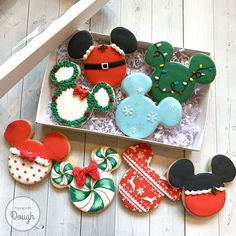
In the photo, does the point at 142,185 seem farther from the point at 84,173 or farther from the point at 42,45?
the point at 42,45

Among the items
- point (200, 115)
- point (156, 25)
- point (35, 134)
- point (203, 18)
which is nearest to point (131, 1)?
point (156, 25)

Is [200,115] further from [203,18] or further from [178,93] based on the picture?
[203,18]

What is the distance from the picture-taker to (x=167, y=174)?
1.38 m

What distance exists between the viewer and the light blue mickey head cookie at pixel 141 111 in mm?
1363

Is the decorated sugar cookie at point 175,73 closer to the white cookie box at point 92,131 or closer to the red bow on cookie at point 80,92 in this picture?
the white cookie box at point 92,131

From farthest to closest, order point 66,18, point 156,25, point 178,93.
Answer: point 156,25 → point 178,93 → point 66,18

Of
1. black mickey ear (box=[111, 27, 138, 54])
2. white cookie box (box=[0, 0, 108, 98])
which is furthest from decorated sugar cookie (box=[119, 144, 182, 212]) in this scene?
white cookie box (box=[0, 0, 108, 98])

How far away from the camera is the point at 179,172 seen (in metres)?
1.37

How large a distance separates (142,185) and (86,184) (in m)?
0.20

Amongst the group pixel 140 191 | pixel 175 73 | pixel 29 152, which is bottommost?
pixel 140 191

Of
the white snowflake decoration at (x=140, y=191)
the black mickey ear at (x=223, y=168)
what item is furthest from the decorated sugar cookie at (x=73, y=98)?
the black mickey ear at (x=223, y=168)

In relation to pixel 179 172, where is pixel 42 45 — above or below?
above

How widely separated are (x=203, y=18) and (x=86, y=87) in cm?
58

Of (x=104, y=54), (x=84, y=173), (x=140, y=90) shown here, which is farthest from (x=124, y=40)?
(x=84, y=173)
